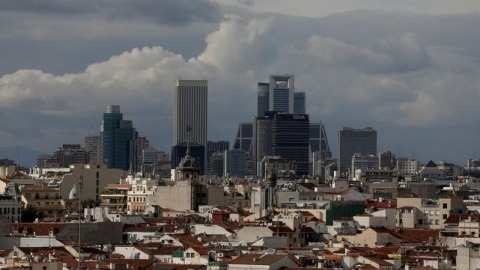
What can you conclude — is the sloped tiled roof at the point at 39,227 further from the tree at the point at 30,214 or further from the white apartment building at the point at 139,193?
the white apartment building at the point at 139,193

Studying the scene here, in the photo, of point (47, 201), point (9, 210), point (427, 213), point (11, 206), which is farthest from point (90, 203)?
point (427, 213)

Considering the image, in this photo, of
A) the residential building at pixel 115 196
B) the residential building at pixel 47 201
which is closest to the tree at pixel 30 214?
the residential building at pixel 47 201

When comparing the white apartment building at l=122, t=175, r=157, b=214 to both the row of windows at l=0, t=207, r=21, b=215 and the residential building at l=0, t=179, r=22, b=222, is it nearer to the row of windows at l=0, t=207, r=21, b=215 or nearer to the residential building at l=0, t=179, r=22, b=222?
the residential building at l=0, t=179, r=22, b=222

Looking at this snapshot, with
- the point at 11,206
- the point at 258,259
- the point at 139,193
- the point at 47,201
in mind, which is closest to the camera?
the point at 258,259

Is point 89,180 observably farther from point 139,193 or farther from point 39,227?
point 39,227

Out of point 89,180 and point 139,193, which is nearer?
point 139,193

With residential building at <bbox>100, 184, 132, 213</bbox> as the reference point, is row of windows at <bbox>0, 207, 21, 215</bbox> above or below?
below

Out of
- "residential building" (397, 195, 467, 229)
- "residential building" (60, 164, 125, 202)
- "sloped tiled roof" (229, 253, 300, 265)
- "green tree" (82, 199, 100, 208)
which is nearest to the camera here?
"sloped tiled roof" (229, 253, 300, 265)

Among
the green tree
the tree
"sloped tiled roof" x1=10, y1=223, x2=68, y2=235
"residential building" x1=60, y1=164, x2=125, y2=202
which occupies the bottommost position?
"sloped tiled roof" x1=10, y1=223, x2=68, y2=235

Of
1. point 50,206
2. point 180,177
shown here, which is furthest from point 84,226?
point 180,177

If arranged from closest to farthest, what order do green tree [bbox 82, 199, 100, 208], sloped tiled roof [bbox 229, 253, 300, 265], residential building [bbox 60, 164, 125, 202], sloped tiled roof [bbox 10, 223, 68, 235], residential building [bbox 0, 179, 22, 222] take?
1. sloped tiled roof [bbox 229, 253, 300, 265]
2. sloped tiled roof [bbox 10, 223, 68, 235]
3. residential building [bbox 0, 179, 22, 222]
4. green tree [bbox 82, 199, 100, 208]
5. residential building [bbox 60, 164, 125, 202]

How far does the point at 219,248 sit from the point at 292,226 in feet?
56.4

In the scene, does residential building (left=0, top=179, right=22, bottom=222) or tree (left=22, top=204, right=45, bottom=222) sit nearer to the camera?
residential building (left=0, top=179, right=22, bottom=222)

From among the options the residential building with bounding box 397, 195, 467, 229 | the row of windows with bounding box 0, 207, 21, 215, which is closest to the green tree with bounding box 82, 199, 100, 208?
the row of windows with bounding box 0, 207, 21, 215
